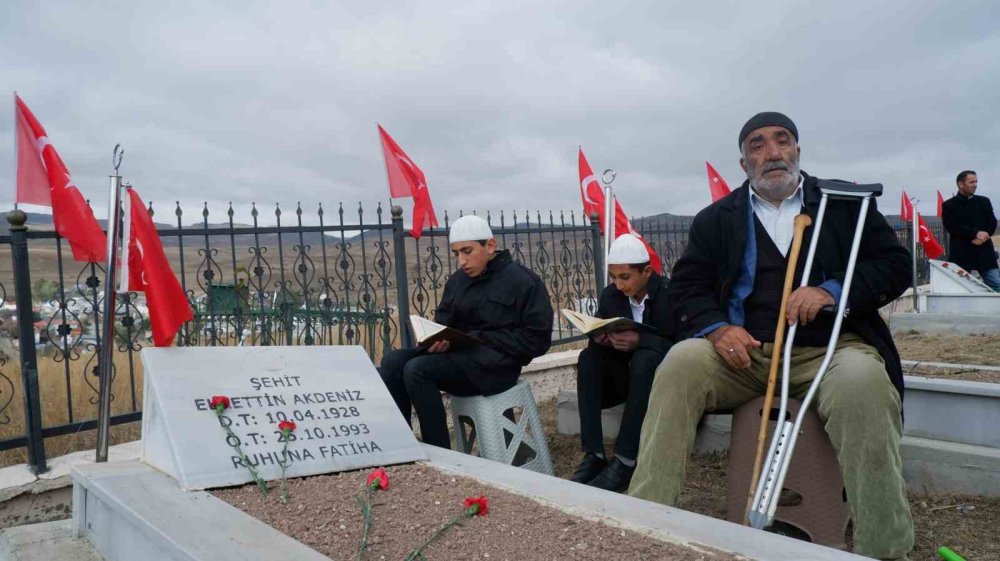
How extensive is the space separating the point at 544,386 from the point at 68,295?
3.59m

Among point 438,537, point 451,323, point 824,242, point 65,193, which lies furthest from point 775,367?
point 65,193

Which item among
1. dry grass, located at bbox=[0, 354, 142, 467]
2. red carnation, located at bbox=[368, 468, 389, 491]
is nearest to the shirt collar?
red carnation, located at bbox=[368, 468, 389, 491]

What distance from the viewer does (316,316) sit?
5844 millimetres

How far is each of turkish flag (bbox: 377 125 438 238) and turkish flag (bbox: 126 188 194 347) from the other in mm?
2435

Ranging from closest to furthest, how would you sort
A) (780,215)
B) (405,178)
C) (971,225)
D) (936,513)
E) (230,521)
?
(230,521) < (936,513) < (780,215) < (405,178) < (971,225)

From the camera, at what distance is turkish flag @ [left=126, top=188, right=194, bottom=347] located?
12.7 ft

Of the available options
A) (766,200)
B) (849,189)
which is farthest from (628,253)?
(849,189)

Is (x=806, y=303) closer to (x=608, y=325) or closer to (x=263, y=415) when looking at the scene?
(x=608, y=325)

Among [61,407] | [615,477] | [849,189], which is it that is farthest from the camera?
[61,407]

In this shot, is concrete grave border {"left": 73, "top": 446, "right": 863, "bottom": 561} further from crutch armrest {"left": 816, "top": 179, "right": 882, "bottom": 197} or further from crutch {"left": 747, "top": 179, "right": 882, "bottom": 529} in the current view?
crutch armrest {"left": 816, "top": 179, "right": 882, "bottom": 197}

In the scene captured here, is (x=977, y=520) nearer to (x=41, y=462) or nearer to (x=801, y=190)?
(x=801, y=190)

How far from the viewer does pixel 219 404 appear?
3150 millimetres

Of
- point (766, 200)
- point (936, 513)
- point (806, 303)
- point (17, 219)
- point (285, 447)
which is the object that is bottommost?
point (936, 513)

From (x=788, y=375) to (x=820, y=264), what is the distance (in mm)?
534
